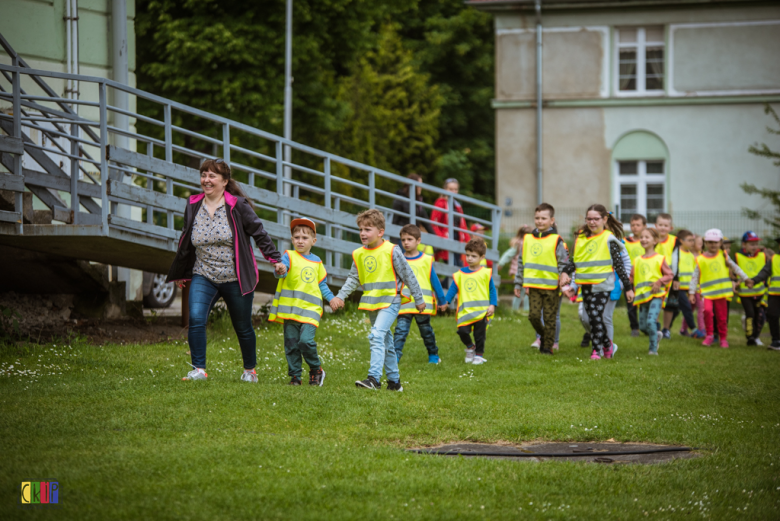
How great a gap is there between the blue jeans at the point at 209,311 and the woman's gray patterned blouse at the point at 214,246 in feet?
0.26

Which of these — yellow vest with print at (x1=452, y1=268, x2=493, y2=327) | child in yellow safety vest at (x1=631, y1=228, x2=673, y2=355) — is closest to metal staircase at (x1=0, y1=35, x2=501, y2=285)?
yellow vest with print at (x1=452, y1=268, x2=493, y2=327)

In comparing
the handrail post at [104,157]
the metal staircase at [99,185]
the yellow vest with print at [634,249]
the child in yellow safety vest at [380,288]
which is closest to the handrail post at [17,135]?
the metal staircase at [99,185]

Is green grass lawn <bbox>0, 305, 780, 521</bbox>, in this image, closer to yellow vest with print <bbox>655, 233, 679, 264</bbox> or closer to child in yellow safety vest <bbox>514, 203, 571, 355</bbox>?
child in yellow safety vest <bbox>514, 203, 571, 355</bbox>

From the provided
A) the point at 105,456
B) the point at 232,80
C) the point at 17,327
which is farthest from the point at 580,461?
the point at 232,80

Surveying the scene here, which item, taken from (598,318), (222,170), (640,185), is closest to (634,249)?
(598,318)

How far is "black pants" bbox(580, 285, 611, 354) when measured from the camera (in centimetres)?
1067

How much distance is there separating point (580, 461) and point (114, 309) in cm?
838

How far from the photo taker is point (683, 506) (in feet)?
15.6

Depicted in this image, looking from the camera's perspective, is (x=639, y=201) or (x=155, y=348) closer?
(x=155, y=348)

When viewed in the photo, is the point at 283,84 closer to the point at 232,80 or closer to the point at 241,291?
the point at 232,80

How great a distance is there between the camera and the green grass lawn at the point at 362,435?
15.1ft

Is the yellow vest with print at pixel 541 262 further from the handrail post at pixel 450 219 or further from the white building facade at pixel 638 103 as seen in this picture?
the white building facade at pixel 638 103

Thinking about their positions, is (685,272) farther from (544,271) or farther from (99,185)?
(99,185)

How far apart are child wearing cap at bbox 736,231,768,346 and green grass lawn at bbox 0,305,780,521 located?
11.5 feet
